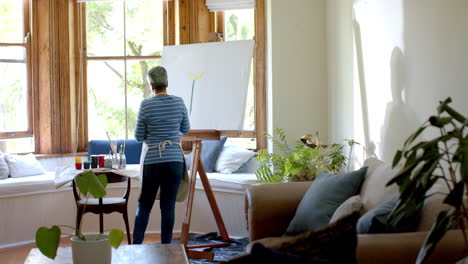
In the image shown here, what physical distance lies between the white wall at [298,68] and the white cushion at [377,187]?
81.2 inches

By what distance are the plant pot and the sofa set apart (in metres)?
0.67

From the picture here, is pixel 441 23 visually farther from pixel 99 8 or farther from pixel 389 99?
pixel 99 8

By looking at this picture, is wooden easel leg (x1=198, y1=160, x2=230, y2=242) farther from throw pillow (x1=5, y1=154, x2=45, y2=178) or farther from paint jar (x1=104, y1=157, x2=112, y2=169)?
throw pillow (x1=5, y1=154, x2=45, y2=178)

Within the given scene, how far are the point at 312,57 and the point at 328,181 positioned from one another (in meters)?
2.23

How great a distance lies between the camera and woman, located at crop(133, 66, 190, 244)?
4.36 metres

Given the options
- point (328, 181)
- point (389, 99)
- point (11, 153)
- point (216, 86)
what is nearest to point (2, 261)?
point (11, 153)

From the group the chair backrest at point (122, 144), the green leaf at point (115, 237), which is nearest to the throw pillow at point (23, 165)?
the chair backrest at point (122, 144)

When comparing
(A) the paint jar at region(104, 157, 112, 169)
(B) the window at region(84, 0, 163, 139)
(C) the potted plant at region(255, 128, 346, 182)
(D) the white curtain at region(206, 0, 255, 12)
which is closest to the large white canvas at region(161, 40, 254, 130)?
(D) the white curtain at region(206, 0, 255, 12)

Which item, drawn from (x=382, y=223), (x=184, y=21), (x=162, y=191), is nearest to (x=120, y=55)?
(x=184, y=21)

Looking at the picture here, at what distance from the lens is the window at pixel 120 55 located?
21.4 ft

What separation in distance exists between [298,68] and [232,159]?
1.08 metres

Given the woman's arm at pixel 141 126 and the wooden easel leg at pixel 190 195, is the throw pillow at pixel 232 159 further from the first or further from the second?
the woman's arm at pixel 141 126

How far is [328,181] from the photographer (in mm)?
3344

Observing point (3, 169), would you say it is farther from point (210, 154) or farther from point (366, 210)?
point (366, 210)
